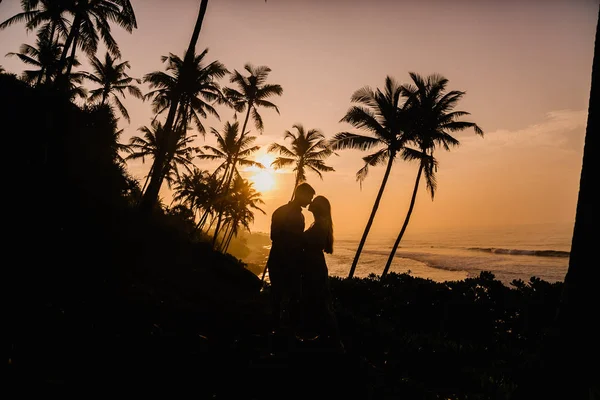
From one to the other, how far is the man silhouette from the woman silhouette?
11cm

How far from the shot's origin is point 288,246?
3.71 m

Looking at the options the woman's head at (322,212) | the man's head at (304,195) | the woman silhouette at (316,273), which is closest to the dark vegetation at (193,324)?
the woman silhouette at (316,273)

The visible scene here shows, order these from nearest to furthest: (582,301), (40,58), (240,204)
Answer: (582,301) → (40,58) → (240,204)

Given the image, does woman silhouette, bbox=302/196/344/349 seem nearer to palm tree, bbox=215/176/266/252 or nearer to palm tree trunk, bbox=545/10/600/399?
palm tree trunk, bbox=545/10/600/399

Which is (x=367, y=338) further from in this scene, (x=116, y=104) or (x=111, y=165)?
(x=116, y=104)

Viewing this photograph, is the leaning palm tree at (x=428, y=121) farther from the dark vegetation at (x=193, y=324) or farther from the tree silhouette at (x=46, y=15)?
the tree silhouette at (x=46, y=15)

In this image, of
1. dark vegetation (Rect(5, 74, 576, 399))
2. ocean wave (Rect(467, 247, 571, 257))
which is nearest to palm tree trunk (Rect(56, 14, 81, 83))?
dark vegetation (Rect(5, 74, 576, 399))

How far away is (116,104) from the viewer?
25688 mm

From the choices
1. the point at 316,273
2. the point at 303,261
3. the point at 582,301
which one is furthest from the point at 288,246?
the point at 582,301

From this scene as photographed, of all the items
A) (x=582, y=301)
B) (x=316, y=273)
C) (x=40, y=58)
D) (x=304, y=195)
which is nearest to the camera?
(x=582, y=301)

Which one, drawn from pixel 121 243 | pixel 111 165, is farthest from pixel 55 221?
pixel 111 165

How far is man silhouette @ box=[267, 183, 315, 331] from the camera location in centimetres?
371

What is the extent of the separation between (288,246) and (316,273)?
1.70 ft

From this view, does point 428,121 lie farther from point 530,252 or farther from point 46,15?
point 530,252
